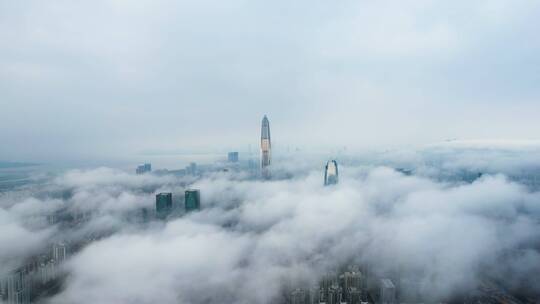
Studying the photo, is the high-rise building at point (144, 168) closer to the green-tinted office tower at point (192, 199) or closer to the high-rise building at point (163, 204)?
the high-rise building at point (163, 204)

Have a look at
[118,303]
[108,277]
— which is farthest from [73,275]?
[118,303]

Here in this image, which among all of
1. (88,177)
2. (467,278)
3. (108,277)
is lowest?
(467,278)

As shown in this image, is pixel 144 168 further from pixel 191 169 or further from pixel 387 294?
pixel 387 294

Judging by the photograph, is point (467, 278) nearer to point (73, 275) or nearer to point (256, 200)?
point (256, 200)

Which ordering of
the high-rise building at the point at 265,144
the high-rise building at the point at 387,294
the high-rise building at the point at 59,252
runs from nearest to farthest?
the high-rise building at the point at 387,294 < the high-rise building at the point at 59,252 < the high-rise building at the point at 265,144

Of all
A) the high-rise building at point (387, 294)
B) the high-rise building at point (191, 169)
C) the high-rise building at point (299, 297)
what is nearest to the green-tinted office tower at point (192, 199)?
the high-rise building at point (191, 169)

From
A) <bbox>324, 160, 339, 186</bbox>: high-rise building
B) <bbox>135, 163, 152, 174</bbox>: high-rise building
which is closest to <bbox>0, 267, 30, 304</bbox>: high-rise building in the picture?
<bbox>135, 163, 152, 174</bbox>: high-rise building
